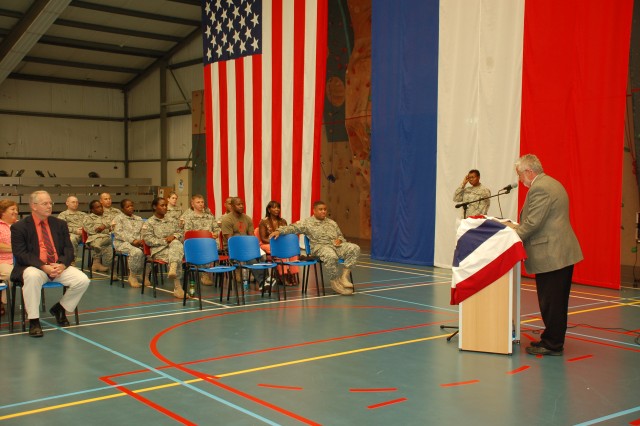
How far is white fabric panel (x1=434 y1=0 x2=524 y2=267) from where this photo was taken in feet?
36.8

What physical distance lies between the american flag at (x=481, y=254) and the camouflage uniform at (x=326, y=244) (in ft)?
11.1

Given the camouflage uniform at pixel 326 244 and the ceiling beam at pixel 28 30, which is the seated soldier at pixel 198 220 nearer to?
the camouflage uniform at pixel 326 244

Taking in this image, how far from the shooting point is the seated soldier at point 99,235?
1162 centimetres

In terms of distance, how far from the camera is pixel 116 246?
10.5 meters

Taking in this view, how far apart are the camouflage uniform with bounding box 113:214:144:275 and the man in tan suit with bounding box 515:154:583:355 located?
6.31 m

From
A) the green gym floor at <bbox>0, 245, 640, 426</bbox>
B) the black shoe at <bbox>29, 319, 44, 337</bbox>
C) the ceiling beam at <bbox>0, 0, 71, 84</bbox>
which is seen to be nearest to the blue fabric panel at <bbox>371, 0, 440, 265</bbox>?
the green gym floor at <bbox>0, 245, 640, 426</bbox>

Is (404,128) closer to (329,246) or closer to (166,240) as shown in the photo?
(329,246)

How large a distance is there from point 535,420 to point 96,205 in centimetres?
989

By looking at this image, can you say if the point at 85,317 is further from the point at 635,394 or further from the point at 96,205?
the point at 635,394

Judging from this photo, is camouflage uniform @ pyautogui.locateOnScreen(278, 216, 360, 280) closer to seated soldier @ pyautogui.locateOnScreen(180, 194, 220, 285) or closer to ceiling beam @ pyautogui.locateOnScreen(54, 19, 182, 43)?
seated soldier @ pyautogui.locateOnScreen(180, 194, 220, 285)

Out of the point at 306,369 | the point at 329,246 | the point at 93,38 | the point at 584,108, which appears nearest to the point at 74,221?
the point at 329,246

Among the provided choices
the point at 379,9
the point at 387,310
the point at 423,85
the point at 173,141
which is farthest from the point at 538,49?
the point at 173,141

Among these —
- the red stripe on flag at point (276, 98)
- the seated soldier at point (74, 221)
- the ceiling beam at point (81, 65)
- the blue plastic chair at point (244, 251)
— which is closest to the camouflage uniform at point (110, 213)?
the seated soldier at point (74, 221)

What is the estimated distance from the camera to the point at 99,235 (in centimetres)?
1164
